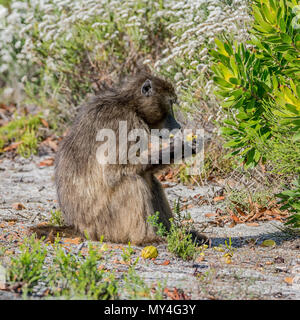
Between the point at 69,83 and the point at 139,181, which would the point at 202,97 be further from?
the point at 69,83

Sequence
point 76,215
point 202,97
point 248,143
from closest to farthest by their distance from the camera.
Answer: point 248,143
point 76,215
point 202,97

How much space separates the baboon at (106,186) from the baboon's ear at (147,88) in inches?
6.6

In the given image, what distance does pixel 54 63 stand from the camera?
8.02 metres

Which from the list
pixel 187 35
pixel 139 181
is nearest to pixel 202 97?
pixel 187 35

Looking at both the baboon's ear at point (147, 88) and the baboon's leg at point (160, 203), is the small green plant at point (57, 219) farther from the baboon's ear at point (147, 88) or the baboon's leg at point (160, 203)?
the baboon's ear at point (147, 88)

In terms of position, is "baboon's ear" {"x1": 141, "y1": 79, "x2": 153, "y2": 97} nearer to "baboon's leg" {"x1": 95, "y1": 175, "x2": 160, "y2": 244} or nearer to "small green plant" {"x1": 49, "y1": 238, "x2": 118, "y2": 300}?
"baboon's leg" {"x1": 95, "y1": 175, "x2": 160, "y2": 244}

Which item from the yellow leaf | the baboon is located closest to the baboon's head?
the baboon

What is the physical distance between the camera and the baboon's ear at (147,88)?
521cm

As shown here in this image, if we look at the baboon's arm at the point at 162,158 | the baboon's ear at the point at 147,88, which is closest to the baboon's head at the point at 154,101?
the baboon's ear at the point at 147,88

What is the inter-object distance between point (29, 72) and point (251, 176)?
5.81m

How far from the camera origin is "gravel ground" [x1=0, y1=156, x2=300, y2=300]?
11.5ft

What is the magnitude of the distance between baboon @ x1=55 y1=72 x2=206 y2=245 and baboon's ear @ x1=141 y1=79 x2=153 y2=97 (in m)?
0.17

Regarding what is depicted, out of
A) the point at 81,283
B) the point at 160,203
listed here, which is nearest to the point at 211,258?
the point at 160,203

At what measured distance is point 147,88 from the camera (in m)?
5.25
